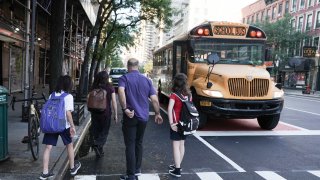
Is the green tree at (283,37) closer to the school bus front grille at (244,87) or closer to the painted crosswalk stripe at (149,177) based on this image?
the school bus front grille at (244,87)

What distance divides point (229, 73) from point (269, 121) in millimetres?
1934

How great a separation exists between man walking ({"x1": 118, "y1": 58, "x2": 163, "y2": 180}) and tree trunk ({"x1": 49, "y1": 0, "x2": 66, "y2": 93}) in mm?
5950

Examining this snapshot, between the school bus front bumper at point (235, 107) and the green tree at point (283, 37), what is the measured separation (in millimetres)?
39621

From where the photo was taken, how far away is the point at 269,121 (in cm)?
1039

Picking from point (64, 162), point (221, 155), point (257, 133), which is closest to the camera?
point (64, 162)

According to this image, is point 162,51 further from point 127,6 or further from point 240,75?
point 240,75

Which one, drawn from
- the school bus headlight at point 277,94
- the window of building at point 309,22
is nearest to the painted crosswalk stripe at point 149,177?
the school bus headlight at point 277,94

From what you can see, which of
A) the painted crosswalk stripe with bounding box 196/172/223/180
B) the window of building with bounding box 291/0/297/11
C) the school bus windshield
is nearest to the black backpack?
the painted crosswalk stripe with bounding box 196/172/223/180

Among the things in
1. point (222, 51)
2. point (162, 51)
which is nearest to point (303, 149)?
point (222, 51)

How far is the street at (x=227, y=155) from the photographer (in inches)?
237

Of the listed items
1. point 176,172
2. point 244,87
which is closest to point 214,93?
point 244,87

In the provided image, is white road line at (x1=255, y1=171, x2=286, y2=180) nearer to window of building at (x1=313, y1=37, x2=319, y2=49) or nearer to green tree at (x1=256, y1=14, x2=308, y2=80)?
green tree at (x1=256, y1=14, x2=308, y2=80)

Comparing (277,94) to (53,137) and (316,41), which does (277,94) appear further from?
(316,41)

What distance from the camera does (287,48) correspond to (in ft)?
163
